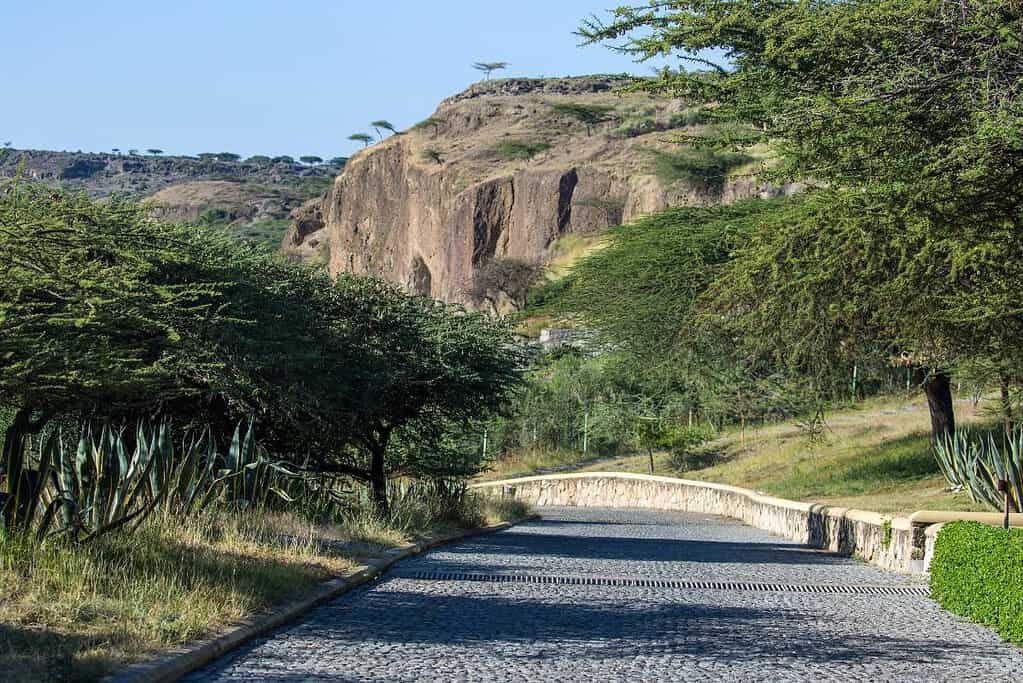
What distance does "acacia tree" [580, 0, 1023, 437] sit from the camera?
14844mm

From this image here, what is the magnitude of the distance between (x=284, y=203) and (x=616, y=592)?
163618 mm

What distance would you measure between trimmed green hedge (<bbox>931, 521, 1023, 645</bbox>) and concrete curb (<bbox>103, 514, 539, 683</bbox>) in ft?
17.8

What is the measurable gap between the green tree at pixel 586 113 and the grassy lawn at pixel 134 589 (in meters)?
104

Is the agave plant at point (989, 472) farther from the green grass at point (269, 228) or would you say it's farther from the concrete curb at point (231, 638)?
the green grass at point (269, 228)

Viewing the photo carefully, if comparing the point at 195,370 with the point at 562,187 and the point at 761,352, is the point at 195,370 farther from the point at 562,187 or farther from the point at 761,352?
the point at 562,187

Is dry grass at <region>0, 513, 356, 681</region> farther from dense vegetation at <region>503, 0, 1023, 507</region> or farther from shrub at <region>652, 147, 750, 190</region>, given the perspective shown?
shrub at <region>652, 147, 750, 190</region>

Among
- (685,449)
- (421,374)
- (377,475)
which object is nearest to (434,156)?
(685,449)

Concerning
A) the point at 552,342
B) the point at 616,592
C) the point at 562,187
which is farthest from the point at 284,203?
the point at 616,592

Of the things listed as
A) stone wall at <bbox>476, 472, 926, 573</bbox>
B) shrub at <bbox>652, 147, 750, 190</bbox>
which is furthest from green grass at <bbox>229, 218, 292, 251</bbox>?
stone wall at <bbox>476, 472, 926, 573</bbox>

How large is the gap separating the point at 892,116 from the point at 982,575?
6.07 m

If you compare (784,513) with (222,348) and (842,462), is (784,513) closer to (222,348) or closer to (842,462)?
(842,462)

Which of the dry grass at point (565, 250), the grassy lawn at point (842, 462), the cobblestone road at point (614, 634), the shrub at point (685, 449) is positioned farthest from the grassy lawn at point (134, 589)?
the dry grass at point (565, 250)

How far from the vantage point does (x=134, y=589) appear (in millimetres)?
8891

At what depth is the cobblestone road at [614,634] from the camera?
8.00 meters
